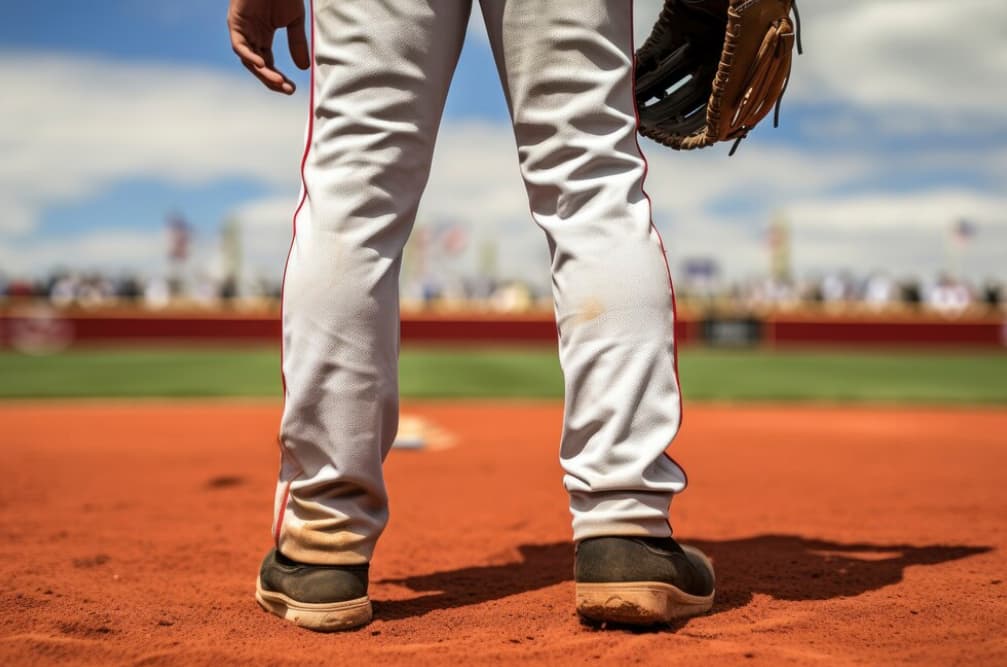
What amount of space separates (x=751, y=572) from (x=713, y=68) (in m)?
0.98

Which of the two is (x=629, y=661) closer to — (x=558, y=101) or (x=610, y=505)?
(x=610, y=505)

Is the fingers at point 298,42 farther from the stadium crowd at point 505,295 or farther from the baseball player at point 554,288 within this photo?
the stadium crowd at point 505,295

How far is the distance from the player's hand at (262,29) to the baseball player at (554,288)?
0.19 meters

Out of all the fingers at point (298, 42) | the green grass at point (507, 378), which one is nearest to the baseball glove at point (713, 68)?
the fingers at point (298, 42)

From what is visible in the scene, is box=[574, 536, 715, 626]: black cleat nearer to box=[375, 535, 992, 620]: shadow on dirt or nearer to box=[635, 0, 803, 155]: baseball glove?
box=[375, 535, 992, 620]: shadow on dirt

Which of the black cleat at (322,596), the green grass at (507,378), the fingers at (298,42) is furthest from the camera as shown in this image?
the green grass at (507,378)

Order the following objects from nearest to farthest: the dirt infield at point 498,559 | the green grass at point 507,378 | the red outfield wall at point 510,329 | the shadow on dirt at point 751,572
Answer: the dirt infield at point 498,559, the shadow on dirt at point 751,572, the green grass at point 507,378, the red outfield wall at point 510,329

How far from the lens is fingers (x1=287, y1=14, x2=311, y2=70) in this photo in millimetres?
1714

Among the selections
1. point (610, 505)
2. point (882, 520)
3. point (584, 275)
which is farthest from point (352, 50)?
point (882, 520)

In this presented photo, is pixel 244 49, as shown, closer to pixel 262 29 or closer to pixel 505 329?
pixel 262 29

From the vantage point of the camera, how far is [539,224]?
1476 mm

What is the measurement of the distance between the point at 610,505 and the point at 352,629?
18.0 inches

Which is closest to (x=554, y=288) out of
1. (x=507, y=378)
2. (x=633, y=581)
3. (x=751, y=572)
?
(x=633, y=581)

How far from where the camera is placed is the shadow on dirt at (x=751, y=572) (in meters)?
1.56
